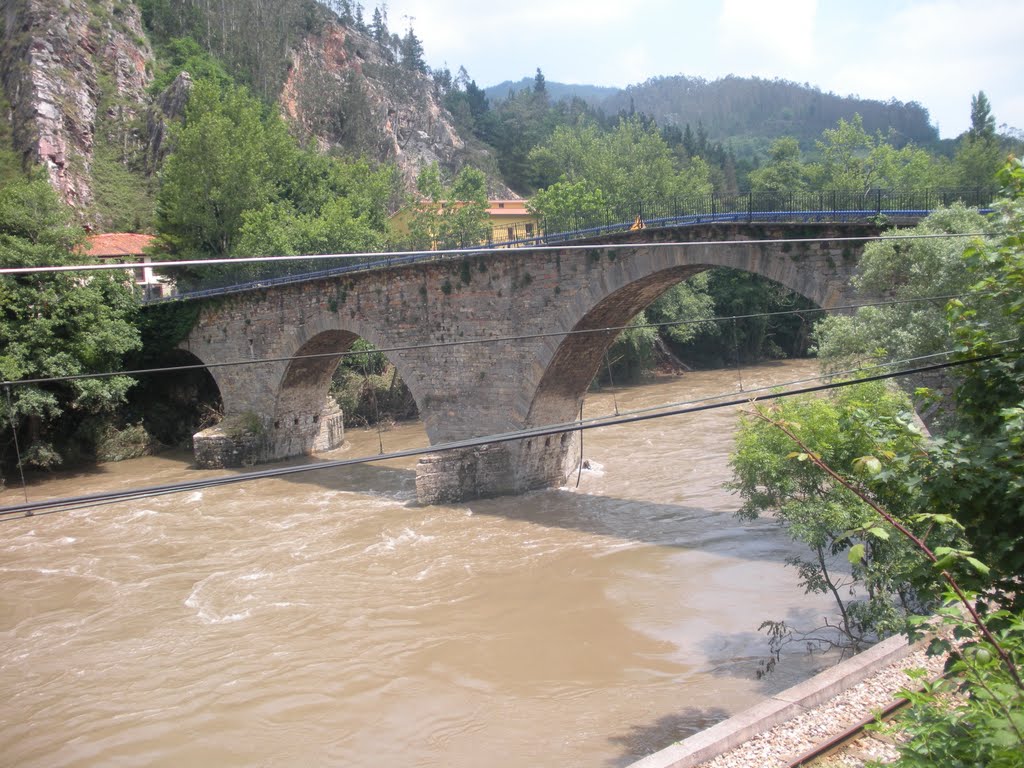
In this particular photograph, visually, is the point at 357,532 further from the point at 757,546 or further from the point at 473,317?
the point at 757,546

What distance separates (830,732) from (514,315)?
1230 centimetres

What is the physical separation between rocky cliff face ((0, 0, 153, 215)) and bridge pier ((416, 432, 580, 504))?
31520mm

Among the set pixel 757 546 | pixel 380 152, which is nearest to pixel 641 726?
pixel 757 546

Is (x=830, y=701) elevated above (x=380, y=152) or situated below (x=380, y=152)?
below

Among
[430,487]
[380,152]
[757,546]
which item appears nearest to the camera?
[757,546]

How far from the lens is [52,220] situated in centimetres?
2252

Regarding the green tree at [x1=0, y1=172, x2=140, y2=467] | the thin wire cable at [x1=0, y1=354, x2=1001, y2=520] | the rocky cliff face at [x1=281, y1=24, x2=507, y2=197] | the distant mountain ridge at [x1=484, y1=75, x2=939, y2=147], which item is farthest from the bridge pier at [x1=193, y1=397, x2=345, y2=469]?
the distant mountain ridge at [x1=484, y1=75, x2=939, y2=147]

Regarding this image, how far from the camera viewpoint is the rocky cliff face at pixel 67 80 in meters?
41.5

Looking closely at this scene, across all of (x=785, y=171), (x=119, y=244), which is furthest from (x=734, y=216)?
Result: (x=785, y=171)

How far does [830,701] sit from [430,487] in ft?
39.2

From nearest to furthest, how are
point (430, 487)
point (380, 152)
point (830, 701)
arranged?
point (830, 701)
point (430, 487)
point (380, 152)

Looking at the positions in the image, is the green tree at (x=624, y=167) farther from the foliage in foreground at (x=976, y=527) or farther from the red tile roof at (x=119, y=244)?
the foliage in foreground at (x=976, y=527)

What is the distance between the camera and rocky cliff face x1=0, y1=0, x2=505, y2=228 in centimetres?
4197

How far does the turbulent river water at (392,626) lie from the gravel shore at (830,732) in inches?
71.0
